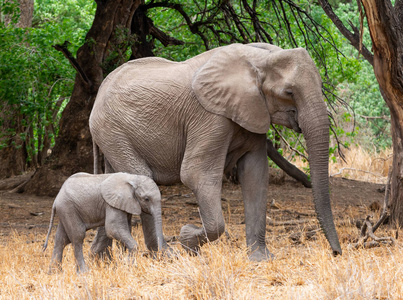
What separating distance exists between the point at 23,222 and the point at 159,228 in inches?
207

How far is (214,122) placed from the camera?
580 cm

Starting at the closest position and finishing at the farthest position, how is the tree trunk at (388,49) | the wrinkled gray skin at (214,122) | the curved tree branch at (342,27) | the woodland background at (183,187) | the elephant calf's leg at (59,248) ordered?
the woodland background at (183,187), the wrinkled gray skin at (214,122), the elephant calf's leg at (59,248), the tree trunk at (388,49), the curved tree branch at (342,27)

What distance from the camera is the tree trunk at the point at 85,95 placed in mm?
11297

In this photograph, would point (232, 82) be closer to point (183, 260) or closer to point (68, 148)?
point (183, 260)

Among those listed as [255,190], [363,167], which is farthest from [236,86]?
[363,167]

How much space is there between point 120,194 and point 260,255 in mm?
1577

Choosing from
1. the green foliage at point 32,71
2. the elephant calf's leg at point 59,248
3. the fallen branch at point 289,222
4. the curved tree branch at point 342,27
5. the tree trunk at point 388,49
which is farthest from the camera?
the green foliage at point 32,71

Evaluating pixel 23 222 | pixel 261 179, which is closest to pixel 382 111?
pixel 23 222

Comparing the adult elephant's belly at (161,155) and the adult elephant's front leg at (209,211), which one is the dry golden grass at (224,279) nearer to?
the adult elephant's front leg at (209,211)

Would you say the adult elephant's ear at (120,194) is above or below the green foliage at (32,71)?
below

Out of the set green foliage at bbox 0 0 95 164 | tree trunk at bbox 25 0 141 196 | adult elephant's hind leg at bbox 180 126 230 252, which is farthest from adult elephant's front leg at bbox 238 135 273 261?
green foliage at bbox 0 0 95 164

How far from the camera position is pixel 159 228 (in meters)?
5.55

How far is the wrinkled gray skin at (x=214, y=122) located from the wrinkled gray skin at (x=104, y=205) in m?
0.43

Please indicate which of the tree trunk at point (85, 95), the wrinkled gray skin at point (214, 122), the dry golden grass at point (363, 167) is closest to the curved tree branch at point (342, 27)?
the wrinkled gray skin at point (214, 122)
